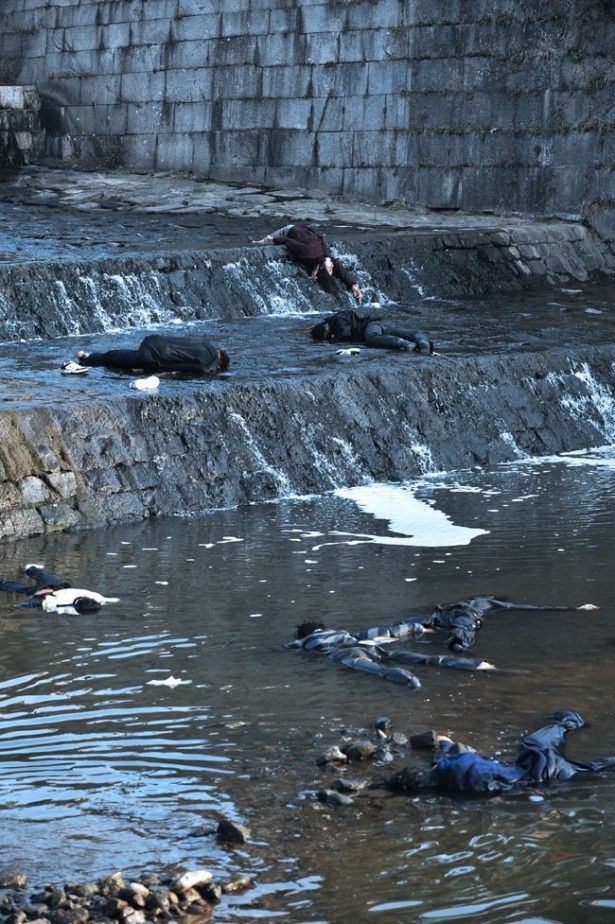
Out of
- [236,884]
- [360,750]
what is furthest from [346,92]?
[236,884]

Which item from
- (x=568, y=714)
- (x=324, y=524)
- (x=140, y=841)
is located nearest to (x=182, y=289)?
(x=324, y=524)

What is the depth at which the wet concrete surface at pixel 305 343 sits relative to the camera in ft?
36.7

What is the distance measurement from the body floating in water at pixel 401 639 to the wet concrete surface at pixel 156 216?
8348 millimetres

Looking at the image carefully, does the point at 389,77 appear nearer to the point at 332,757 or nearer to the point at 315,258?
the point at 315,258

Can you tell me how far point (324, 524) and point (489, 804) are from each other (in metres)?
4.83

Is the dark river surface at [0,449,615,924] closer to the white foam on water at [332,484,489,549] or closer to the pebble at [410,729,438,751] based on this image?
the white foam on water at [332,484,489,549]

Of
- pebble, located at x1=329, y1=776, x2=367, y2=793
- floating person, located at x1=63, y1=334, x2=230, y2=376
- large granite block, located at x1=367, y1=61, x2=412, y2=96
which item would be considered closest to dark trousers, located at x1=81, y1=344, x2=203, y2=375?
floating person, located at x1=63, y1=334, x2=230, y2=376

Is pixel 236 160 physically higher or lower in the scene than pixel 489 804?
higher

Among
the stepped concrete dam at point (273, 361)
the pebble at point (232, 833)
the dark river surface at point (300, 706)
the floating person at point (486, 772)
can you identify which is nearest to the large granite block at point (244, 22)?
the stepped concrete dam at point (273, 361)

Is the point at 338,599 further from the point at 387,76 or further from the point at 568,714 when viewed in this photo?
the point at 387,76

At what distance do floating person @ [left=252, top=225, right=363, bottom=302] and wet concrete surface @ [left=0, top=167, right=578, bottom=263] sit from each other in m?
0.68

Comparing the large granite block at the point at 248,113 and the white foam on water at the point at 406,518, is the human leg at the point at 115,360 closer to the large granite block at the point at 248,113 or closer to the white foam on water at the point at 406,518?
the white foam on water at the point at 406,518

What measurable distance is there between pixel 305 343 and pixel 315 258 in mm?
2211

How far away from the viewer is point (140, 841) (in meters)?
4.75
